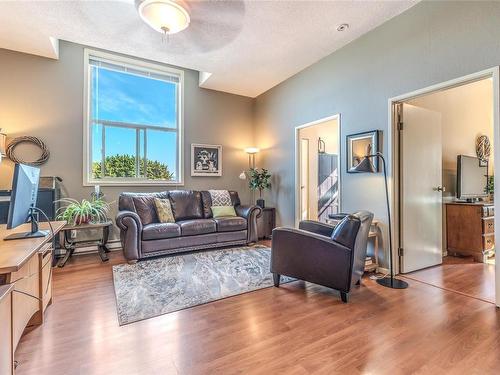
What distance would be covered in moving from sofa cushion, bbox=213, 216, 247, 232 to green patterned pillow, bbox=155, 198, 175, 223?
2.35 feet

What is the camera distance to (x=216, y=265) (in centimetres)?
319

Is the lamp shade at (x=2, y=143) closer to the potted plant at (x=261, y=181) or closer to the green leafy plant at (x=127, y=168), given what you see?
the green leafy plant at (x=127, y=168)

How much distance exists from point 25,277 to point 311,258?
212 cm

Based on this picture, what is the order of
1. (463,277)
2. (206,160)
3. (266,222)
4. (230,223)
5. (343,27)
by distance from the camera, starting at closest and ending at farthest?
(463,277), (343,27), (230,223), (266,222), (206,160)

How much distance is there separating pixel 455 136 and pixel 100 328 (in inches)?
199

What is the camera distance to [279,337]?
5.62 ft

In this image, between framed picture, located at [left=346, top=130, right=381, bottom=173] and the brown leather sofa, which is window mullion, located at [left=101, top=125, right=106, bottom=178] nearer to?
the brown leather sofa

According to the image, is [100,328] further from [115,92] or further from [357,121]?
[115,92]

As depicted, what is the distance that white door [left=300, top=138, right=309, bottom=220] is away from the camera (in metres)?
4.52

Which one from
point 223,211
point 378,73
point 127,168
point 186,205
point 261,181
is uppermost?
point 378,73

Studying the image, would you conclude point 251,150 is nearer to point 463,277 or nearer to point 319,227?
point 319,227

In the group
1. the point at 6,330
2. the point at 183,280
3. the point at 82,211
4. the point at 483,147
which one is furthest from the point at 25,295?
the point at 483,147

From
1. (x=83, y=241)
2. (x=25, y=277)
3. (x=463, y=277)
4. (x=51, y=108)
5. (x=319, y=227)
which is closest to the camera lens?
(x=25, y=277)

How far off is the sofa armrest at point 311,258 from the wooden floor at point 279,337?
198 millimetres
